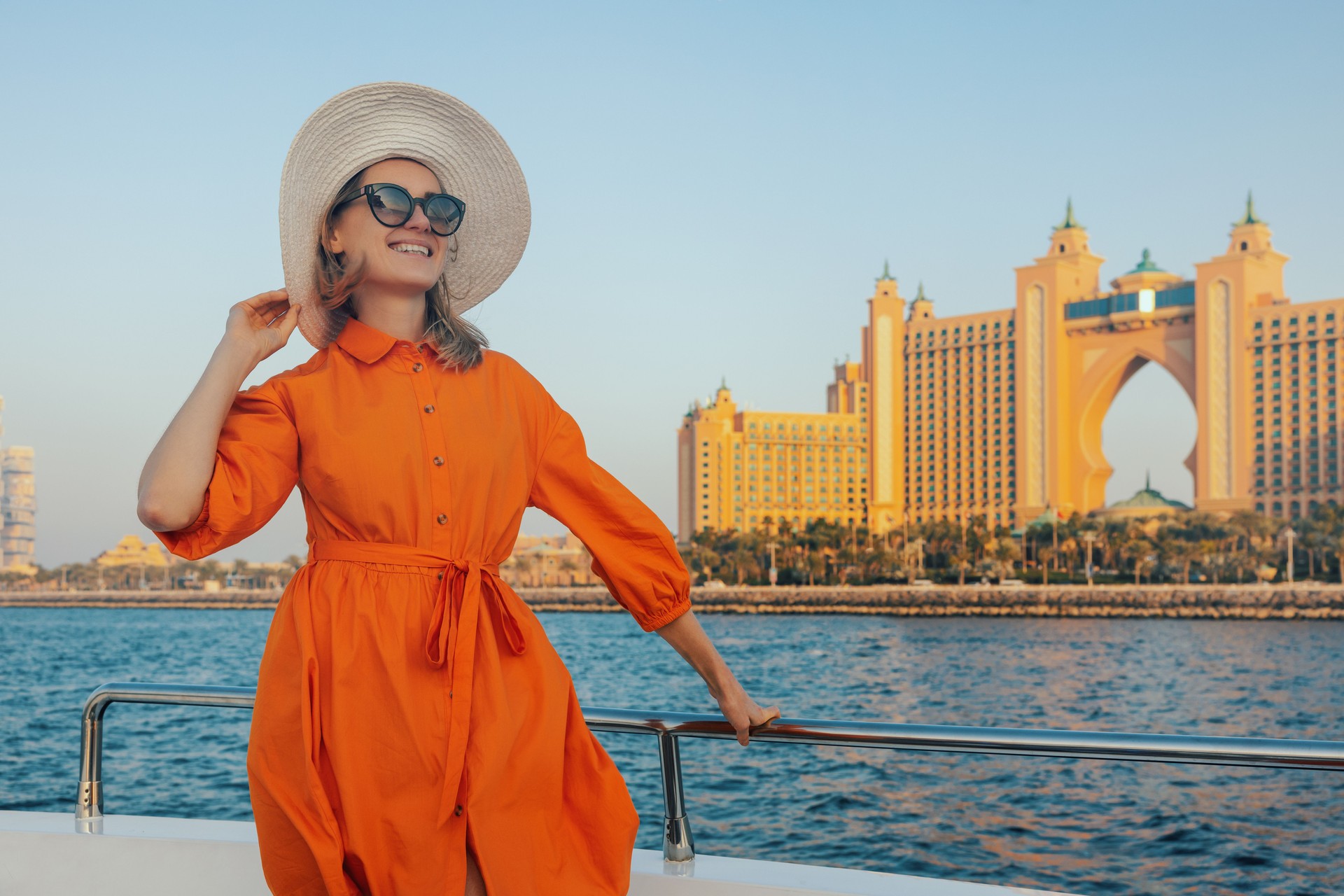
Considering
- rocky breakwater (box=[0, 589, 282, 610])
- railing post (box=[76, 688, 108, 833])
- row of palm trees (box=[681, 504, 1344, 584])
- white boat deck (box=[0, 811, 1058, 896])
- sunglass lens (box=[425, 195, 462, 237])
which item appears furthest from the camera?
rocky breakwater (box=[0, 589, 282, 610])

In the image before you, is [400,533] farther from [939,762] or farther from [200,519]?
[939,762]

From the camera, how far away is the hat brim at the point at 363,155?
4.57 feet

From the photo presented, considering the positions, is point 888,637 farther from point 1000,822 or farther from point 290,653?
point 290,653

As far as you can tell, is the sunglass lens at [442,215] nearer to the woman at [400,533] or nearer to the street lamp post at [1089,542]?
the woman at [400,533]

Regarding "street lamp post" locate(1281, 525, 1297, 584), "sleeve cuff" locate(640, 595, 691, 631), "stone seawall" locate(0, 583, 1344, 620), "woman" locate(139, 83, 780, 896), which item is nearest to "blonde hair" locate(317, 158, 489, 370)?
"woman" locate(139, 83, 780, 896)

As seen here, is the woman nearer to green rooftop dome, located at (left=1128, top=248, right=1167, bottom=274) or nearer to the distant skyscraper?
green rooftop dome, located at (left=1128, top=248, right=1167, bottom=274)

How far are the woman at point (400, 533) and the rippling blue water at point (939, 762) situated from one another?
415 cm

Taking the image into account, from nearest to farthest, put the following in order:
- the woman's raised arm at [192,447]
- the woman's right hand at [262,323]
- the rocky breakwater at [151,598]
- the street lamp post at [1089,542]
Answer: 1. the woman's raised arm at [192,447]
2. the woman's right hand at [262,323]
3. the street lamp post at [1089,542]
4. the rocky breakwater at [151,598]

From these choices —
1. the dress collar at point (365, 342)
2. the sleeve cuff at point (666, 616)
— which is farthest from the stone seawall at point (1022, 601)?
the dress collar at point (365, 342)

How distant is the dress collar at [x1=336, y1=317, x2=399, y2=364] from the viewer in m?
1.34

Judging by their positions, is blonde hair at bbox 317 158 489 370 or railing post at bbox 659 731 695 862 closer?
blonde hair at bbox 317 158 489 370

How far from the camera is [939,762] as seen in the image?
58.5 feet

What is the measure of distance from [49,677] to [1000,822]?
26700 mm

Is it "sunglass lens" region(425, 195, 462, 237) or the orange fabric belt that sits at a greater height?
"sunglass lens" region(425, 195, 462, 237)
